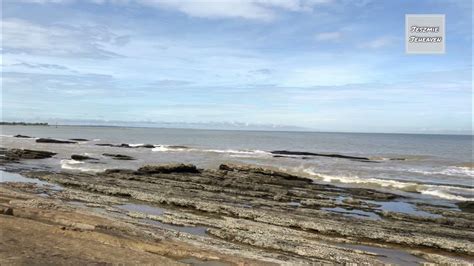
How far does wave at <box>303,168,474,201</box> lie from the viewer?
31792 millimetres

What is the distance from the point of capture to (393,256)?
1484cm

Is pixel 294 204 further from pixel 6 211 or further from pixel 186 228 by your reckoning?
pixel 6 211

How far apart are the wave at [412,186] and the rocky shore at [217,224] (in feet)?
15.2

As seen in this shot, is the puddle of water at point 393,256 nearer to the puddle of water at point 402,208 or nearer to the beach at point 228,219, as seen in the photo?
the beach at point 228,219

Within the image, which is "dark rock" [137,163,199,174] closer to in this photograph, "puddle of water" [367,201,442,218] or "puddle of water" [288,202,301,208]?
"puddle of water" [288,202,301,208]

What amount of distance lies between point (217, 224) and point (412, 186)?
23.2 meters

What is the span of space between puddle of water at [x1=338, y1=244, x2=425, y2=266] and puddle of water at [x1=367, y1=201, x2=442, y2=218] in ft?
28.7

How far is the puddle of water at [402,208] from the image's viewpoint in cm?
2394

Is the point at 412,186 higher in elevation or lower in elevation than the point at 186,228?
lower

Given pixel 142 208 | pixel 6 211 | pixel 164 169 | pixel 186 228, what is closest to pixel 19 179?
pixel 164 169

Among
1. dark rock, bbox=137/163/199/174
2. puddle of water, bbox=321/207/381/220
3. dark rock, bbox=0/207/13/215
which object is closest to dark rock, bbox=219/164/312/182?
dark rock, bbox=137/163/199/174

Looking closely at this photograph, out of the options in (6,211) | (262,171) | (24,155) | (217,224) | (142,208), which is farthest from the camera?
(24,155)

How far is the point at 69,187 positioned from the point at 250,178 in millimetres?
13672

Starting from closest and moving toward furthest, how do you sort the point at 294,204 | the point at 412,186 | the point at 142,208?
the point at 142,208, the point at 294,204, the point at 412,186
